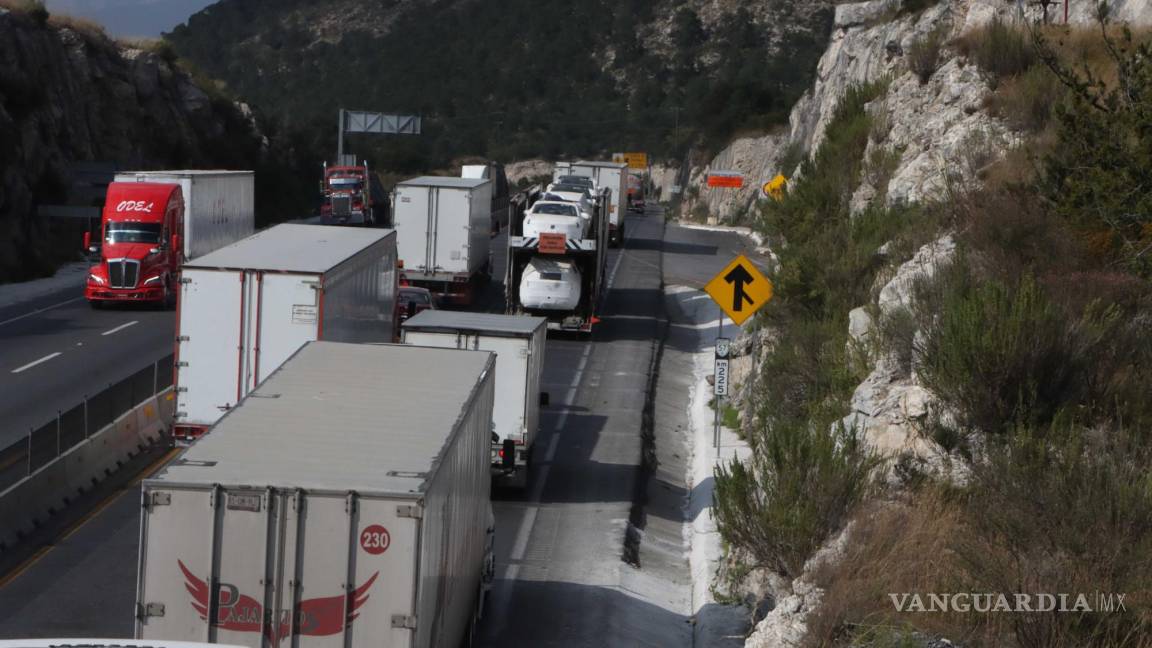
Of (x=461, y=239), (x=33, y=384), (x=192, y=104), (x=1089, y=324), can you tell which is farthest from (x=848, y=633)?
(x=192, y=104)

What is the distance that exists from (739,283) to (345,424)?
12.3 m

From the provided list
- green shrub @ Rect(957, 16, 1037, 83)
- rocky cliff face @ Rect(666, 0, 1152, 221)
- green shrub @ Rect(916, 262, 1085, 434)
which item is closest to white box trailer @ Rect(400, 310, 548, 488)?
green shrub @ Rect(916, 262, 1085, 434)

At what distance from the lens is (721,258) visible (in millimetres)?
57219

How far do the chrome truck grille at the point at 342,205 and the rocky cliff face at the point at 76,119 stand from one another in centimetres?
801

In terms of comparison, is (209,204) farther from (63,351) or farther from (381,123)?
(381,123)

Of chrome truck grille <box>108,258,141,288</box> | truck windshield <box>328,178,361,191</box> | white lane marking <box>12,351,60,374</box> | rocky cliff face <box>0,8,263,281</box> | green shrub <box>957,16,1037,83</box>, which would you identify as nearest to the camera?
white lane marking <box>12,351,60,374</box>

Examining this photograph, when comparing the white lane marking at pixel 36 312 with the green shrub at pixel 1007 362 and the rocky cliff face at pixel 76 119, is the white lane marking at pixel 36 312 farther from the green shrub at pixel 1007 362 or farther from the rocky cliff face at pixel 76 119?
the green shrub at pixel 1007 362

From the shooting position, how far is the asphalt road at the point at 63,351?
2453 cm

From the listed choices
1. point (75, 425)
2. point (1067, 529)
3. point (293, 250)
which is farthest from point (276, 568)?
point (293, 250)

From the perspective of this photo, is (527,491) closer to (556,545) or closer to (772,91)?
(556,545)

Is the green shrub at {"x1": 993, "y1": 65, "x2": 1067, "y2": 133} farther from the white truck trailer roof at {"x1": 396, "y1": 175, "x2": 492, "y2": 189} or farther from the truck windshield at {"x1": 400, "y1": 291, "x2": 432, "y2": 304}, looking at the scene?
the white truck trailer roof at {"x1": 396, "y1": 175, "x2": 492, "y2": 189}

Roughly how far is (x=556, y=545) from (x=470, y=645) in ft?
17.4

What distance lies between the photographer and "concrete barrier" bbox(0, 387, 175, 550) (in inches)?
674

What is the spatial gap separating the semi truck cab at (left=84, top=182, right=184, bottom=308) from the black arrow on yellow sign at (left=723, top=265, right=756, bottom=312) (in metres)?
19.2
